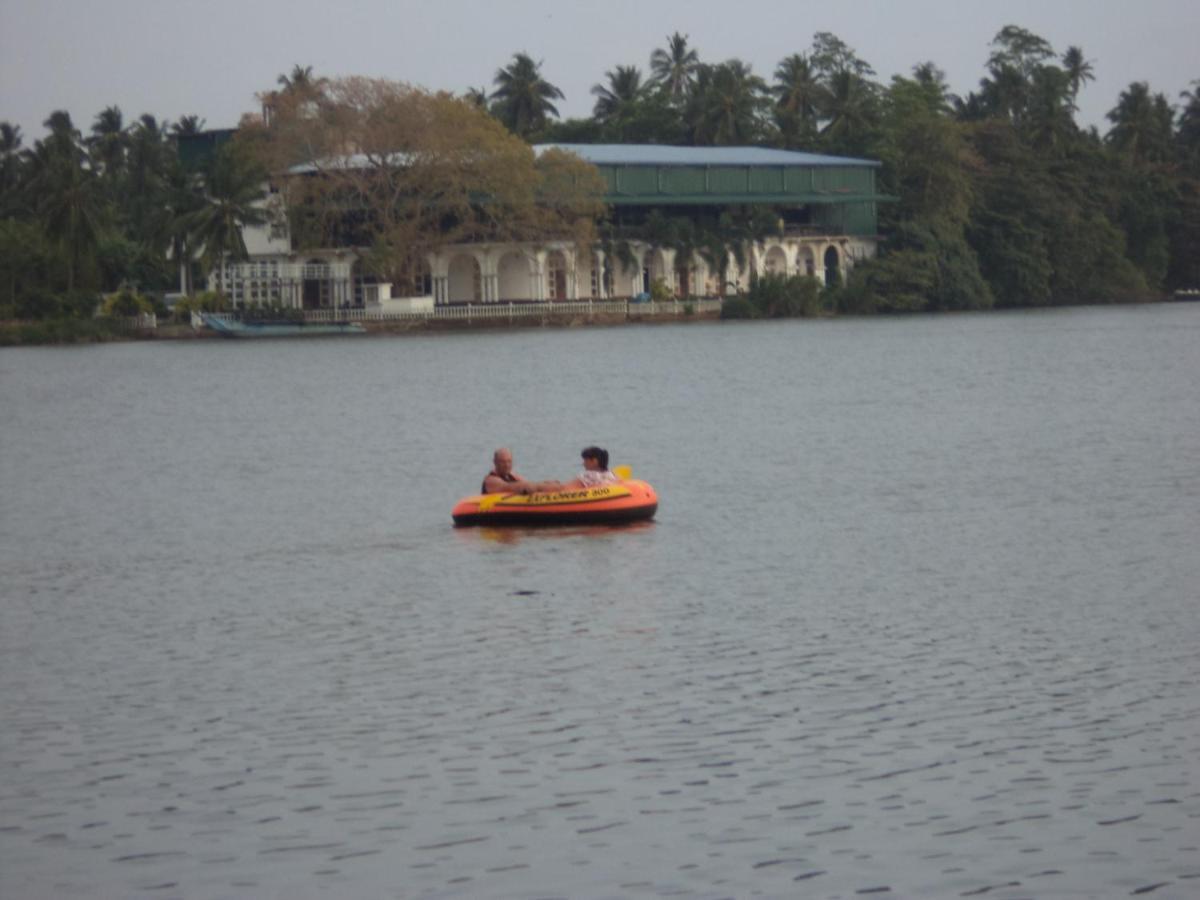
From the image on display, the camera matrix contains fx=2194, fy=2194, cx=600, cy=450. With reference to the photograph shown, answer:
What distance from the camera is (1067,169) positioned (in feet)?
384

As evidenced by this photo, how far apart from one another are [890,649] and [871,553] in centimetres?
624

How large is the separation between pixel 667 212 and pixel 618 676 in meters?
89.4

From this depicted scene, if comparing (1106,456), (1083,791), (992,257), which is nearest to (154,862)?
(1083,791)

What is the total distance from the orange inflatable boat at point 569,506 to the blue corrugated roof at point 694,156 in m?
73.9

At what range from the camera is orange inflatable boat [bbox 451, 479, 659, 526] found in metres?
25.0

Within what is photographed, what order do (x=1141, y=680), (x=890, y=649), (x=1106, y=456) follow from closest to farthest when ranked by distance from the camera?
(x=1141, y=680) < (x=890, y=649) < (x=1106, y=456)

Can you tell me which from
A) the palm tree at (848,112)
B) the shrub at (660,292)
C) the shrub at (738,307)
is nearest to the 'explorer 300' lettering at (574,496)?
the shrub at (660,292)

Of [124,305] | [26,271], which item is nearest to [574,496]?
[26,271]

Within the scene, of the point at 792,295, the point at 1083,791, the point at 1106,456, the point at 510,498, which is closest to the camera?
the point at 1083,791

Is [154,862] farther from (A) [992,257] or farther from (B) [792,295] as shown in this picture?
(A) [992,257]

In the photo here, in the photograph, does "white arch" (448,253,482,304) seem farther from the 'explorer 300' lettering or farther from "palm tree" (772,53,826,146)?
the 'explorer 300' lettering

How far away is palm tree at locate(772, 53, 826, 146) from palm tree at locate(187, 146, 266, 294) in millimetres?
37996

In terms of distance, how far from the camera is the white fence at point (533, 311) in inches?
3750

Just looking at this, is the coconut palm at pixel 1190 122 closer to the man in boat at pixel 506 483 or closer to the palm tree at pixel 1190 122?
the palm tree at pixel 1190 122
